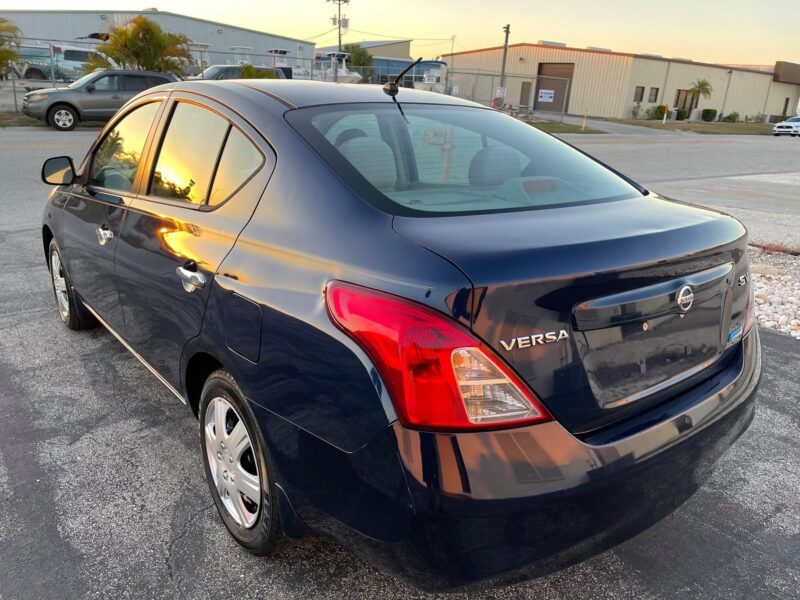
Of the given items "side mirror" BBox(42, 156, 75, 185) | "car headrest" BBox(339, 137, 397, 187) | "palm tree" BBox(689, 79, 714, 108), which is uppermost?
"palm tree" BBox(689, 79, 714, 108)

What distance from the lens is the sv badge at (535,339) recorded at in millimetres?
1606

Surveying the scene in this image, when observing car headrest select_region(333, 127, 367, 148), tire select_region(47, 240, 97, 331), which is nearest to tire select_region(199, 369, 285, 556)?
car headrest select_region(333, 127, 367, 148)

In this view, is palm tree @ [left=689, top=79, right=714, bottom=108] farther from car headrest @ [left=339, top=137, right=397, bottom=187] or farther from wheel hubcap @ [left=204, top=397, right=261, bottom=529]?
wheel hubcap @ [left=204, top=397, right=261, bottom=529]

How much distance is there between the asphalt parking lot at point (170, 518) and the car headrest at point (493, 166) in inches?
57.3

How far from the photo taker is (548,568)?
173 centimetres

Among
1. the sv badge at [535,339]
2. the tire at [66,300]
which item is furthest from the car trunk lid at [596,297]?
the tire at [66,300]

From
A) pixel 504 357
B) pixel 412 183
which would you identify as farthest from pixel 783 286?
pixel 504 357

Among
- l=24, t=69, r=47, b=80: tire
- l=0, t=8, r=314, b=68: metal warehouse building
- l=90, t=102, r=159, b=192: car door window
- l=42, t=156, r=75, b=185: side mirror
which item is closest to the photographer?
l=90, t=102, r=159, b=192: car door window

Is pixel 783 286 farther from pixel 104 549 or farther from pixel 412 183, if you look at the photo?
pixel 104 549

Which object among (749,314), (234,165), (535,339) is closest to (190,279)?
(234,165)

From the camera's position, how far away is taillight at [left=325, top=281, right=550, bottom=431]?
1586 millimetres

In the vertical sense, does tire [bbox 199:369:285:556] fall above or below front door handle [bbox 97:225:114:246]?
below

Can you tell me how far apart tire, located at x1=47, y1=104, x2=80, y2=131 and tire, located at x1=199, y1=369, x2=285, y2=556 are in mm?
17810

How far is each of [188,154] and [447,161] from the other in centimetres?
109
